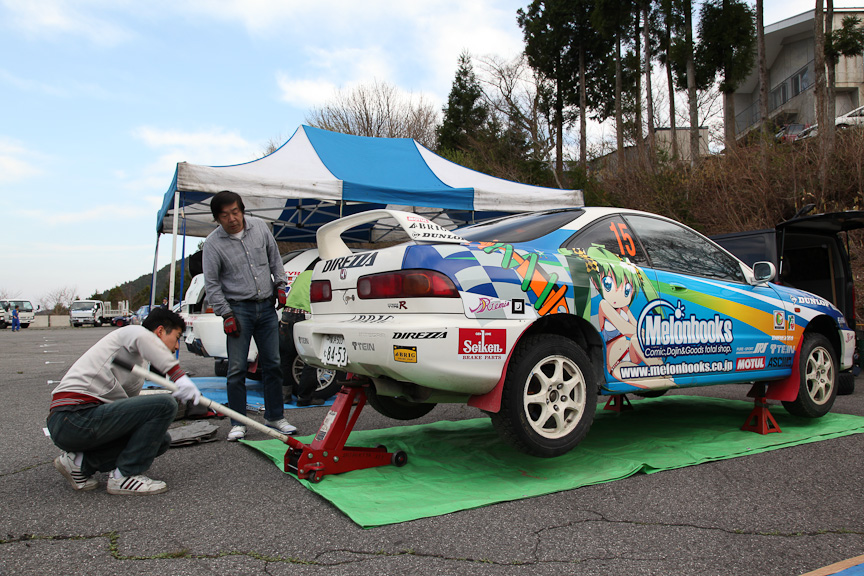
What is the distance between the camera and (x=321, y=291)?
3.33 meters

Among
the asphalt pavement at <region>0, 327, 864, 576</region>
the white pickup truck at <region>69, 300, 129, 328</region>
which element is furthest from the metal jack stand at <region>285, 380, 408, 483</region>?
the white pickup truck at <region>69, 300, 129, 328</region>

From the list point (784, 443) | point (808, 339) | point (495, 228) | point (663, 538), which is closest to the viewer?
point (663, 538)

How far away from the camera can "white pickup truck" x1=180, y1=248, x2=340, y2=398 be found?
5723 mm

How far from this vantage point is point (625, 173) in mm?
16156

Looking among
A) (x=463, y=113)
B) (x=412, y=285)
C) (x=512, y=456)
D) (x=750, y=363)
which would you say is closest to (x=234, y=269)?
(x=412, y=285)

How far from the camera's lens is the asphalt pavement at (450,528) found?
2025 mm

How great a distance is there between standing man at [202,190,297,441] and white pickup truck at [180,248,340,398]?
1.27 metres

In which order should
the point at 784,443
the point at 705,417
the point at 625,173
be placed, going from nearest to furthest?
1. the point at 784,443
2. the point at 705,417
3. the point at 625,173

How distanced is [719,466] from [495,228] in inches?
72.9

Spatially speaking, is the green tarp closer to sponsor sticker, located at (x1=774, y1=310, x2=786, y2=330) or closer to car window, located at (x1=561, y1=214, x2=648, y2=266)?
sponsor sticker, located at (x1=774, y1=310, x2=786, y2=330)

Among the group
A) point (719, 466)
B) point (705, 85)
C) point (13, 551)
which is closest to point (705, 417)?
point (719, 466)

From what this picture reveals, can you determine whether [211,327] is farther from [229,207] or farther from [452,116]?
[452,116]

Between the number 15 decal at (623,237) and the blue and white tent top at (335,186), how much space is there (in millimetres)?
4241

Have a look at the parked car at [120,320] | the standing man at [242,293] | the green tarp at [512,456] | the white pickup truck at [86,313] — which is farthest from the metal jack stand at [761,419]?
the parked car at [120,320]
